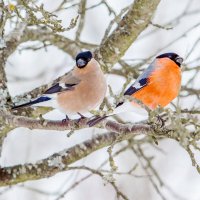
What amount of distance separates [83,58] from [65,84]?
17 cm

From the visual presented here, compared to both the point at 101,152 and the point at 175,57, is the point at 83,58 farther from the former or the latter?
the point at 101,152

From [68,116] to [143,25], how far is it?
68 cm

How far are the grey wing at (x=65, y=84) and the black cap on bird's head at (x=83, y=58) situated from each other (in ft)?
0.26

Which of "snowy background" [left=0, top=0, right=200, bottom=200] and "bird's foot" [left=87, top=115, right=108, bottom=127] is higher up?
"snowy background" [left=0, top=0, right=200, bottom=200]

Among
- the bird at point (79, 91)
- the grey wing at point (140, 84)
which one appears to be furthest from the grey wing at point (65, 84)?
the grey wing at point (140, 84)

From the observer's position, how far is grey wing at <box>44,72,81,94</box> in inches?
132

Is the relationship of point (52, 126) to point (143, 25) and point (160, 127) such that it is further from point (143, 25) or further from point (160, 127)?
point (143, 25)

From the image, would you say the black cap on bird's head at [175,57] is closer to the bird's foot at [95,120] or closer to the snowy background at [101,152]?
the bird's foot at [95,120]

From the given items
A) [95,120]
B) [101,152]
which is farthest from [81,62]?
[101,152]

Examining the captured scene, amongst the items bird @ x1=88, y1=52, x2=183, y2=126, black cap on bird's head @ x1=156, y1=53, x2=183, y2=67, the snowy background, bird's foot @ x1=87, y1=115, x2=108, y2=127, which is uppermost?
the snowy background

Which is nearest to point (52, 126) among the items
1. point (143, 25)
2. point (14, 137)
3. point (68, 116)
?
point (68, 116)

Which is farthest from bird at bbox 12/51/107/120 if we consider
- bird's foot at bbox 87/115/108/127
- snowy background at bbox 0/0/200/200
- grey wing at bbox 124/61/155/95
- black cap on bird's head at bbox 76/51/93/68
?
snowy background at bbox 0/0/200/200

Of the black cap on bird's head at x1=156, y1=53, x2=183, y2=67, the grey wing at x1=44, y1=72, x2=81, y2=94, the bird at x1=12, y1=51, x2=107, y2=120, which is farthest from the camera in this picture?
the black cap on bird's head at x1=156, y1=53, x2=183, y2=67

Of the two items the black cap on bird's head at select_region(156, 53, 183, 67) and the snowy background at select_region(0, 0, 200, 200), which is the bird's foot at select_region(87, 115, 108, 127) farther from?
the snowy background at select_region(0, 0, 200, 200)
